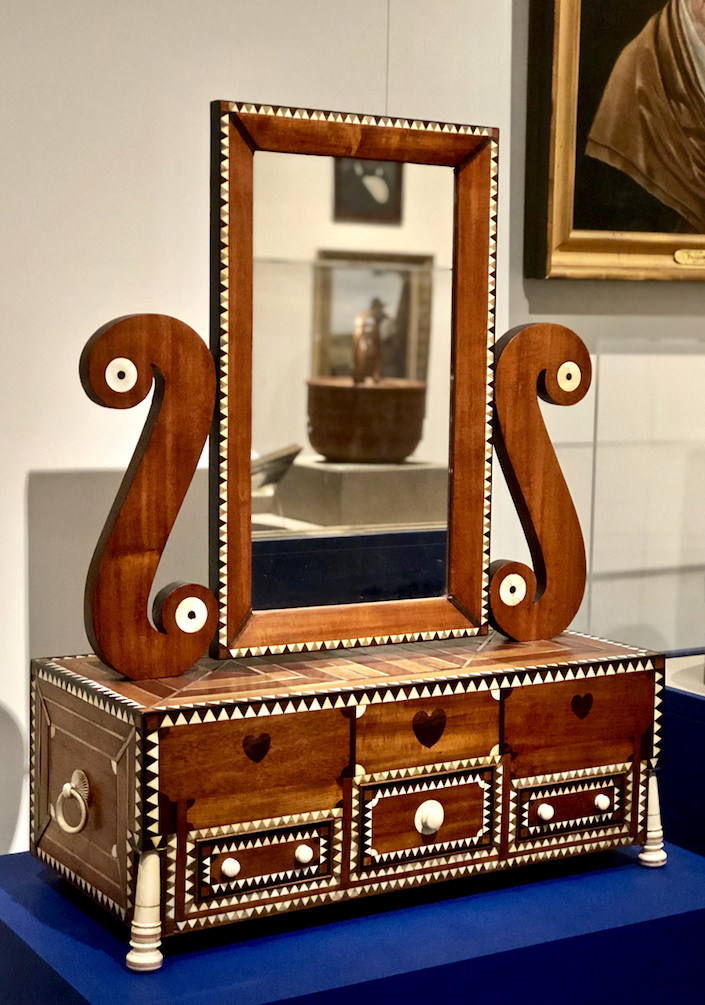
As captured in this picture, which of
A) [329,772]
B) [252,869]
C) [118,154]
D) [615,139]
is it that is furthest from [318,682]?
[615,139]

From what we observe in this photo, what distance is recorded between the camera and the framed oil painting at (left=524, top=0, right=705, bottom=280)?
190cm

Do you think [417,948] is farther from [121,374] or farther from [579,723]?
[121,374]

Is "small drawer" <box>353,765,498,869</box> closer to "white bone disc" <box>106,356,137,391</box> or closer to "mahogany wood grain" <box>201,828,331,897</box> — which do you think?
"mahogany wood grain" <box>201,828,331,897</box>

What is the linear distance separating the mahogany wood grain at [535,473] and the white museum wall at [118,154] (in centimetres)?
37

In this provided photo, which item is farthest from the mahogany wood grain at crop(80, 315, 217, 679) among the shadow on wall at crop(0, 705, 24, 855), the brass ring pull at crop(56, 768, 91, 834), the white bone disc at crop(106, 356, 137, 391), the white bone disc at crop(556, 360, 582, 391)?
the white bone disc at crop(556, 360, 582, 391)

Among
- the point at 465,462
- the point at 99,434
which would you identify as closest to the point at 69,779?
the point at 99,434

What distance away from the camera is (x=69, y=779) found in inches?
54.9

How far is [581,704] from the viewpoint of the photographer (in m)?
1.52

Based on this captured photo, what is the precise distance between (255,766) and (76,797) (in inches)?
7.8

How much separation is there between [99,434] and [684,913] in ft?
2.91

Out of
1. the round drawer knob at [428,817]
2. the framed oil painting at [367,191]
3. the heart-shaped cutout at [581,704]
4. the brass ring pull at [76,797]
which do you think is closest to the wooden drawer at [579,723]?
the heart-shaped cutout at [581,704]

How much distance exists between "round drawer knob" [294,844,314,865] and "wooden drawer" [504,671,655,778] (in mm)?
257

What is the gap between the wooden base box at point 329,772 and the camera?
4.21 feet

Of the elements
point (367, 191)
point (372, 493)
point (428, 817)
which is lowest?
point (428, 817)
